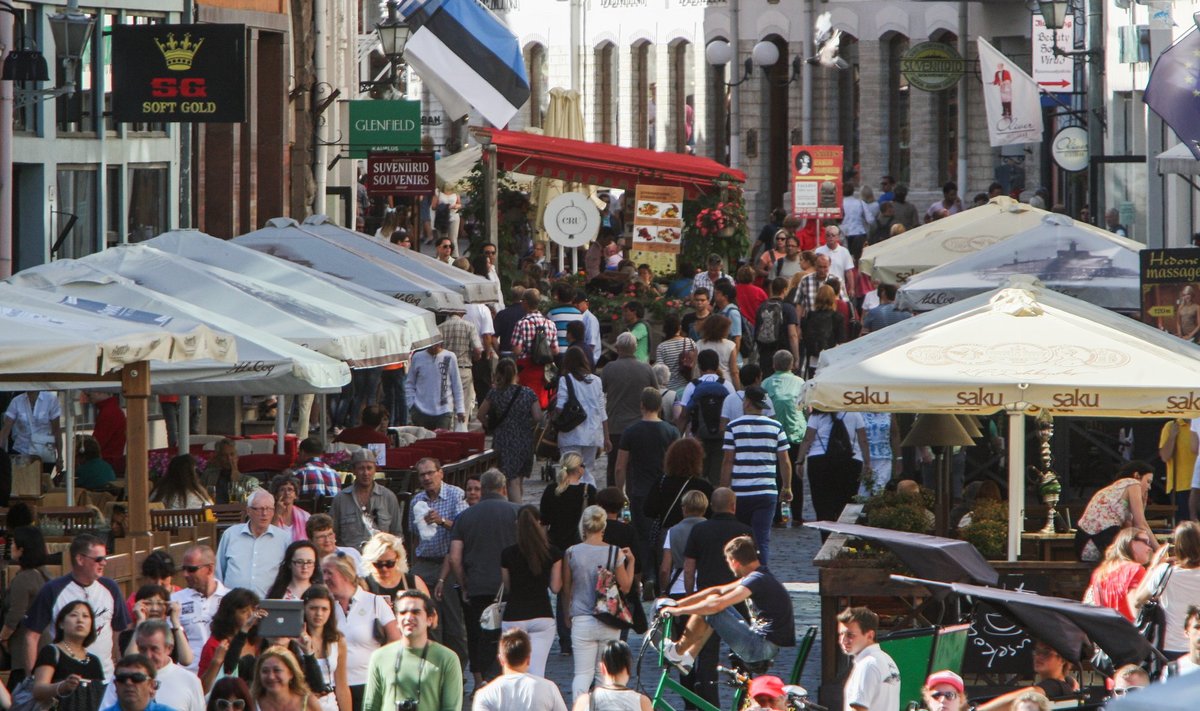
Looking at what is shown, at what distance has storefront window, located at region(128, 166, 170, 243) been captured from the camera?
2398 cm

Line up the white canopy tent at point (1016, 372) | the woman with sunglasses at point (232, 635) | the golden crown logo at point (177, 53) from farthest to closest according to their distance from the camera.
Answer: the golden crown logo at point (177, 53) < the white canopy tent at point (1016, 372) < the woman with sunglasses at point (232, 635)

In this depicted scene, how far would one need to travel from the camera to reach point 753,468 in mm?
15578

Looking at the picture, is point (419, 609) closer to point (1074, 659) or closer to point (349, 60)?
point (1074, 659)

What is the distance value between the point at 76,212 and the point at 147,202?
5.70 ft

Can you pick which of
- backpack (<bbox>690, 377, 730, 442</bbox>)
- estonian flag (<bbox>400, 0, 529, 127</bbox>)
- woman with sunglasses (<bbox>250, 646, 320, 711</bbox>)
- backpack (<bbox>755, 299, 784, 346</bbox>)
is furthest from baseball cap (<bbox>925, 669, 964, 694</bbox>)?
estonian flag (<bbox>400, 0, 529, 127</bbox>)

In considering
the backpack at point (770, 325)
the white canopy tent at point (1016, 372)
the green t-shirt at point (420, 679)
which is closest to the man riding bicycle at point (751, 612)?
the white canopy tent at point (1016, 372)

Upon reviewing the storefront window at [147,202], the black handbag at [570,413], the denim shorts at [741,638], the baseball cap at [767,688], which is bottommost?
the denim shorts at [741,638]

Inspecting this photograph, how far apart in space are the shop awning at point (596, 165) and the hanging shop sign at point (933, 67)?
8771 millimetres

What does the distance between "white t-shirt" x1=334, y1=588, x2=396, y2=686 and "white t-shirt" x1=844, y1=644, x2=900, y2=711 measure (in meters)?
2.26

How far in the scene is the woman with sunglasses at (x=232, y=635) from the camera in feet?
33.9

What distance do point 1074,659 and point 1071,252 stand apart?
32.0ft

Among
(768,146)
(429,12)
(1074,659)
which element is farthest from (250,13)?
(768,146)

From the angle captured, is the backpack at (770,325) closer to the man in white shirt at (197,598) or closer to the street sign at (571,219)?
the street sign at (571,219)

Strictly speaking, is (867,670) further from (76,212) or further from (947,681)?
(76,212)
